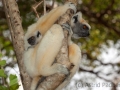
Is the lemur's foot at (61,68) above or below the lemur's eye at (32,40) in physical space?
below

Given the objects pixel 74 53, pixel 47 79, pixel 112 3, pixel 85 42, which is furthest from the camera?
pixel 85 42

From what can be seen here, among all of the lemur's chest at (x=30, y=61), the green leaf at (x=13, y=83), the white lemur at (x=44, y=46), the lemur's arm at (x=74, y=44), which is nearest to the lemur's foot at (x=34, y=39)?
the white lemur at (x=44, y=46)

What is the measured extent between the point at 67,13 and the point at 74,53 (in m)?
0.61

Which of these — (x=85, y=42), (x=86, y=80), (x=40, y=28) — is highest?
(x=40, y=28)

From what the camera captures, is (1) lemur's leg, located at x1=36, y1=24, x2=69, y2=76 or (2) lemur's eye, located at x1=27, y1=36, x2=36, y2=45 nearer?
(1) lemur's leg, located at x1=36, y1=24, x2=69, y2=76

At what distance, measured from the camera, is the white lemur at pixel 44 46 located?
3.44 metres

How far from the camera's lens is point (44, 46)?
137 inches

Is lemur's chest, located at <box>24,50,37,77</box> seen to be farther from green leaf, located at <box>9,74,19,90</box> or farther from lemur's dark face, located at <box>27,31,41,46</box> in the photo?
green leaf, located at <box>9,74,19,90</box>

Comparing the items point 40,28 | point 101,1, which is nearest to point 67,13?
point 40,28

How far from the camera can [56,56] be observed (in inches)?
136

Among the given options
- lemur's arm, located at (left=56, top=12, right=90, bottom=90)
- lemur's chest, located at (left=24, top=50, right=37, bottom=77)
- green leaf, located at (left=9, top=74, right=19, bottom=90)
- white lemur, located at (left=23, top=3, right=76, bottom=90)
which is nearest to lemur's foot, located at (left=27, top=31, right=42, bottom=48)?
white lemur, located at (left=23, top=3, right=76, bottom=90)

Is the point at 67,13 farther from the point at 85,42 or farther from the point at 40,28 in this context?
the point at 85,42

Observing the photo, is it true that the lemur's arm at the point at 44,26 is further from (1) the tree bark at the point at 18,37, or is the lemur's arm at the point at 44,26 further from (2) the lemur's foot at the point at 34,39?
(1) the tree bark at the point at 18,37

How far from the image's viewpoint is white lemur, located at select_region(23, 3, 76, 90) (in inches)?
136
